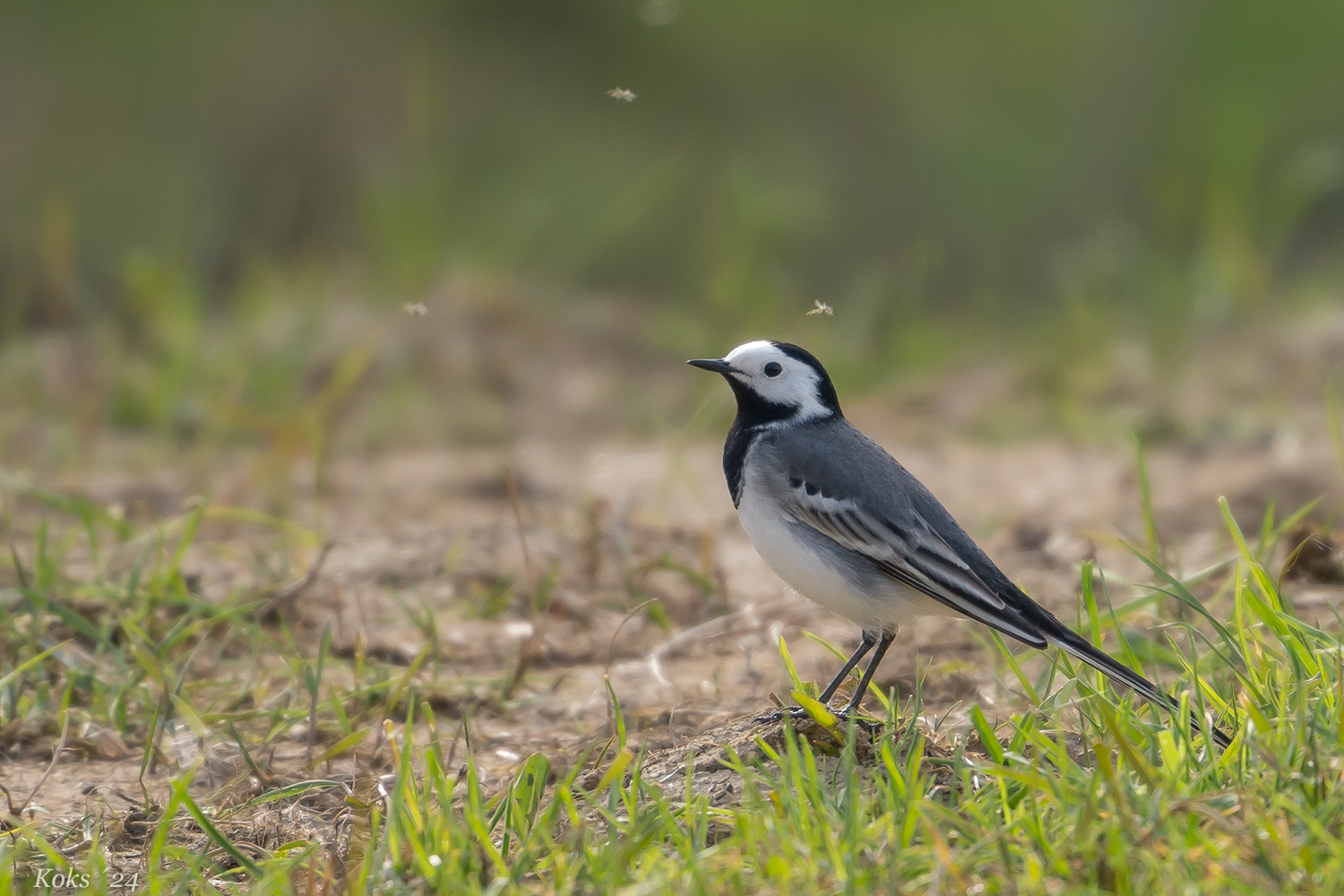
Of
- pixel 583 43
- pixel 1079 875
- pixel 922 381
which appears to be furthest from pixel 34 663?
pixel 583 43

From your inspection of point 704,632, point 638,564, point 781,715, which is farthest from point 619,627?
point 638,564

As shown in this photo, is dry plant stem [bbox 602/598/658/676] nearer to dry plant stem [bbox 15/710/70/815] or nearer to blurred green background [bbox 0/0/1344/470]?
dry plant stem [bbox 15/710/70/815]

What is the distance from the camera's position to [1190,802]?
2.73 m

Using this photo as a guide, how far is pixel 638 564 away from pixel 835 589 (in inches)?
72.8

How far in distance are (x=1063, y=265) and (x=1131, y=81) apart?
159cm

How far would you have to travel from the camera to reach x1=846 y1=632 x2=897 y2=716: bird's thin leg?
3.62 metres

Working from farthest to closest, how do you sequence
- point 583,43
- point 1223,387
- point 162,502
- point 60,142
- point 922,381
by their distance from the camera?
point 583,43 < point 60,142 < point 922,381 < point 1223,387 < point 162,502

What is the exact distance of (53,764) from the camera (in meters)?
3.78

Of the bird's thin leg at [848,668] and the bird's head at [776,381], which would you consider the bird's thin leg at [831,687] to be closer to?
the bird's thin leg at [848,668]

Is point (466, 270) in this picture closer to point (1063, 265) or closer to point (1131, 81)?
point (1063, 265)

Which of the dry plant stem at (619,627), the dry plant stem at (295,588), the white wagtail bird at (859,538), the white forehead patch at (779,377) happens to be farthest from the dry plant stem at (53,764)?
the white forehead patch at (779,377)

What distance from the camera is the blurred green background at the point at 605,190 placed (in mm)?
8680
